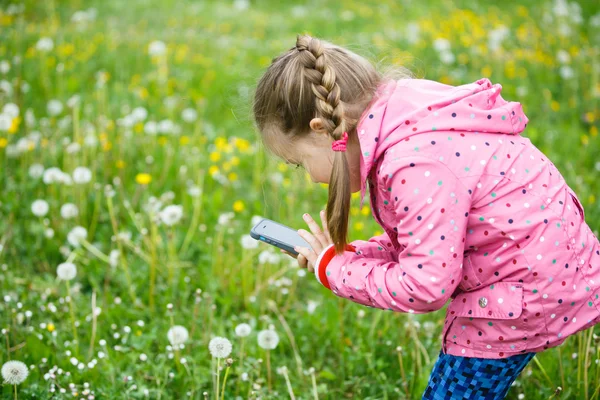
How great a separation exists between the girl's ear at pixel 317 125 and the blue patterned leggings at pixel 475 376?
716mm

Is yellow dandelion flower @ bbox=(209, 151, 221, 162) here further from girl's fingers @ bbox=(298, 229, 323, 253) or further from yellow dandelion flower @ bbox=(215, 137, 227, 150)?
girl's fingers @ bbox=(298, 229, 323, 253)

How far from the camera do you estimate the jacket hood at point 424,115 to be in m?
1.51

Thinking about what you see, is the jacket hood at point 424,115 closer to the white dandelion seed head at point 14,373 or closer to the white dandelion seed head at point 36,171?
the white dandelion seed head at point 14,373

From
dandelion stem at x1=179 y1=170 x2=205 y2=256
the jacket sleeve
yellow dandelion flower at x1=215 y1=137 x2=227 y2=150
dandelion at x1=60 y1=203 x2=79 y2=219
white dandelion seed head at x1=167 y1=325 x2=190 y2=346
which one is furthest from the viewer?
yellow dandelion flower at x1=215 y1=137 x2=227 y2=150

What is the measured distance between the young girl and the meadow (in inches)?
9.7

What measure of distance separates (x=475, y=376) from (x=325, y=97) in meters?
0.84

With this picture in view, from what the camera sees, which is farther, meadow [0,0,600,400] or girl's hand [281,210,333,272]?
meadow [0,0,600,400]

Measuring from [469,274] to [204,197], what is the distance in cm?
203

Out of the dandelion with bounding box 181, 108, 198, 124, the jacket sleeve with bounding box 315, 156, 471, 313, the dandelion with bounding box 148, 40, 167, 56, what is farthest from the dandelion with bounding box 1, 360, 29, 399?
the dandelion with bounding box 148, 40, 167, 56

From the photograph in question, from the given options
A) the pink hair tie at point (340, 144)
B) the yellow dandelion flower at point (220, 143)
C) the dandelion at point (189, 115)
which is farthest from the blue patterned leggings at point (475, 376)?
the dandelion at point (189, 115)

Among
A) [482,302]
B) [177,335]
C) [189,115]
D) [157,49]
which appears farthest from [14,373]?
[157,49]

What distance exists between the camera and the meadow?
228 centimetres

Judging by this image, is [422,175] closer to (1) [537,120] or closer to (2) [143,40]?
(1) [537,120]

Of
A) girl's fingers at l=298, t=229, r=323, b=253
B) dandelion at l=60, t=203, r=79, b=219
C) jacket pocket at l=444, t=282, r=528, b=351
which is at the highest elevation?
girl's fingers at l=298, t=229, r=323, b=253
